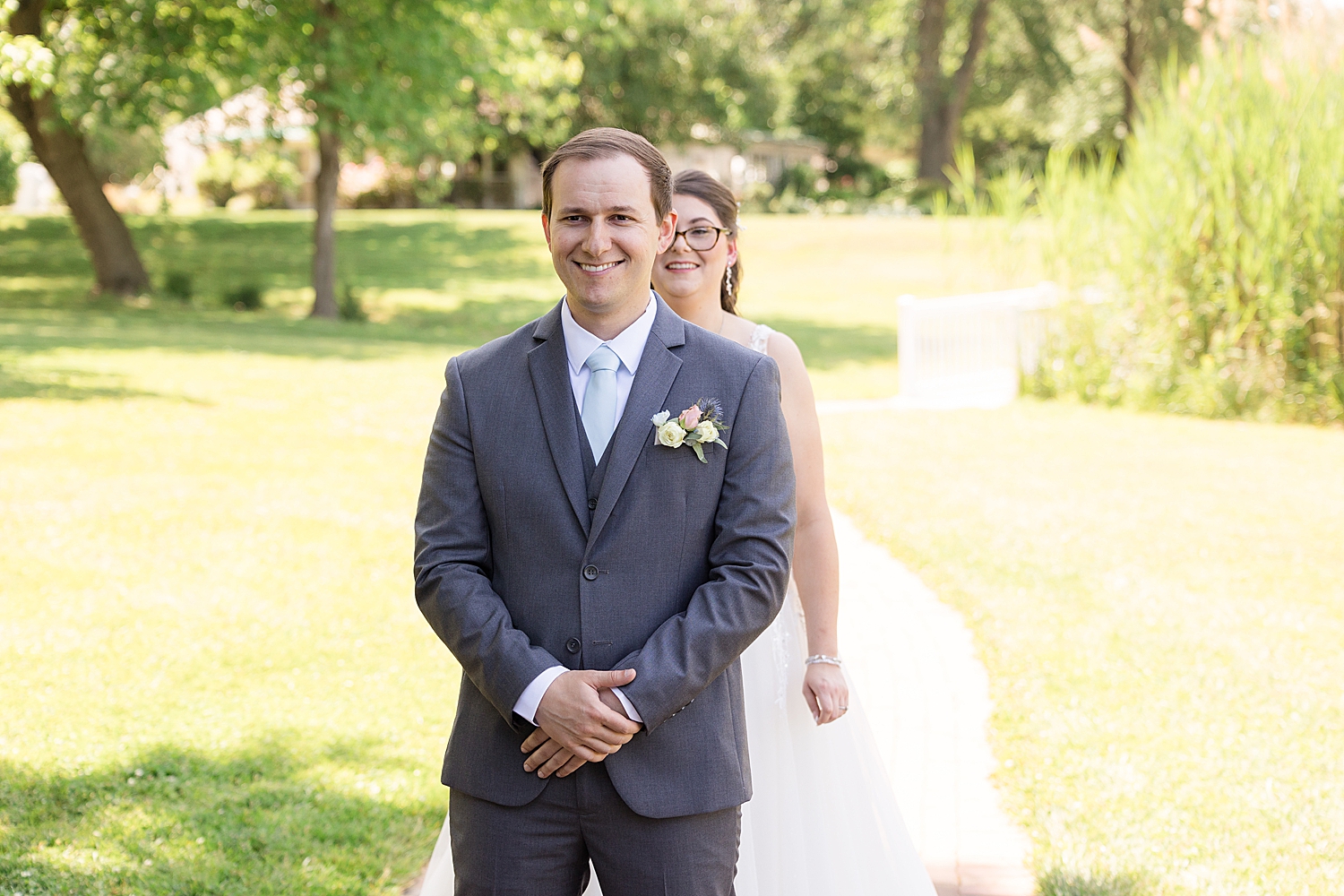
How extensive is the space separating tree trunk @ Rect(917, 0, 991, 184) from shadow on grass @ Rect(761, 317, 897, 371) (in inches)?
726

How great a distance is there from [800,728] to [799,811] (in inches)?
8.6

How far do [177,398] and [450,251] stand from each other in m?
20.3

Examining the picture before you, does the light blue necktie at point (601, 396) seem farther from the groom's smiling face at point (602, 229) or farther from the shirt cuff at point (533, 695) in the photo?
the shirt cuff at point (533, 695)

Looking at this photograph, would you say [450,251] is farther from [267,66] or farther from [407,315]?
[267,66]

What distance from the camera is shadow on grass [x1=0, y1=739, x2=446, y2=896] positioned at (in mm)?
3805

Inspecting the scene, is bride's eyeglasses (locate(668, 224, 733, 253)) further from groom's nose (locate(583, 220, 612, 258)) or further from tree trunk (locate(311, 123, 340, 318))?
tree trunk (locate(311, 123, 340, 318))

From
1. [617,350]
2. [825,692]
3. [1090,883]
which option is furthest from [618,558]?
[1090,883]

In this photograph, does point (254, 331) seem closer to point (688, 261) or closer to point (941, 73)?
point (688, 261)

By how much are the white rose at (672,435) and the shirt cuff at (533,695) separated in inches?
18.9

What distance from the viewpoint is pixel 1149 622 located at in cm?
652

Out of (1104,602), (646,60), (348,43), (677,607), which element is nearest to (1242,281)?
(1104,602)

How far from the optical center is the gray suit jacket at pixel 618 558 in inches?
90.8

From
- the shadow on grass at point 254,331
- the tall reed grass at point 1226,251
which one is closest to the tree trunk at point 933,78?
the shadow on grass at point 254,331

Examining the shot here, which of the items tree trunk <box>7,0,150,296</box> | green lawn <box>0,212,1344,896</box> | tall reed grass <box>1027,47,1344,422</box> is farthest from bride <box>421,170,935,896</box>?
tree trunk <box>7,0,150,296</box>
